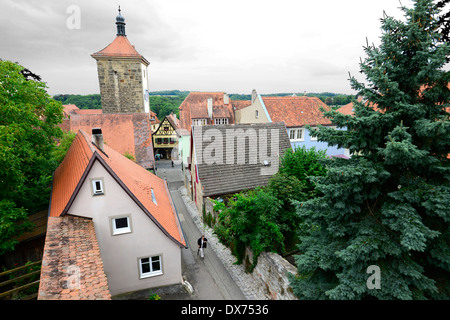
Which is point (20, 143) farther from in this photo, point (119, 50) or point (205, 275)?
point (119, 50)

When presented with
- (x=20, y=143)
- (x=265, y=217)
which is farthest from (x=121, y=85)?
(x=265, y=217)

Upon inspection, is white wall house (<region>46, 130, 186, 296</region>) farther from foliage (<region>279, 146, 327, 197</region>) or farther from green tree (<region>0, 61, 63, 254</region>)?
foliage (<region>279, 146, 327, 197</region>)

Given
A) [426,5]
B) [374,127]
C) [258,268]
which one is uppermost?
[426,5]

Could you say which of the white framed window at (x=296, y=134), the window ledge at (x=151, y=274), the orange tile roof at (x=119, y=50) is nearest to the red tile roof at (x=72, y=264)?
the window ledge at (x=151, y=274)

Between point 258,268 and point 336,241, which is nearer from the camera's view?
point 336,241

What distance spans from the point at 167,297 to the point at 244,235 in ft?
14.9

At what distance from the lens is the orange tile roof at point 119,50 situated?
23391mm

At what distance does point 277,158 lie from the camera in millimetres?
17672

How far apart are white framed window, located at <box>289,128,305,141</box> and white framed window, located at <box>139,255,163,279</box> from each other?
21.1 metres

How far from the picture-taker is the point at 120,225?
A: 984 cm

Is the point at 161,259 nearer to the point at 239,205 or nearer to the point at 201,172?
the point at 239,205

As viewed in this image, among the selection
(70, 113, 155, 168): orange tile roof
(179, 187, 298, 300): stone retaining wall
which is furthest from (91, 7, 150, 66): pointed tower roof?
(179, 187, 298, 300): stone retaining wall

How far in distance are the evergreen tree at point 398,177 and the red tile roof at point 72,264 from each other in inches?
248
